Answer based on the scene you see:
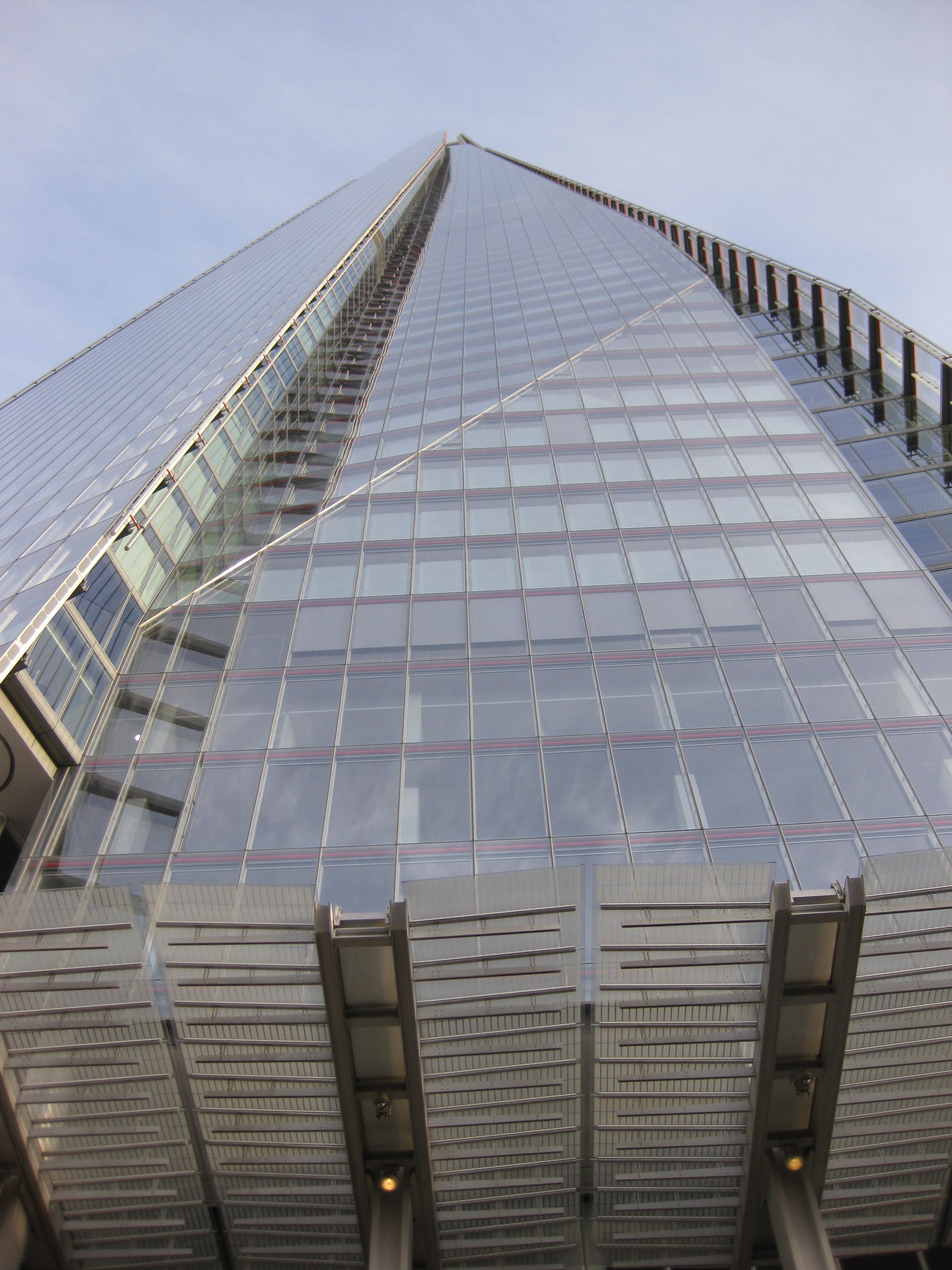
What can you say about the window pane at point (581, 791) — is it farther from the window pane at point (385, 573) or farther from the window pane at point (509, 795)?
the window pane at point (385, 573)

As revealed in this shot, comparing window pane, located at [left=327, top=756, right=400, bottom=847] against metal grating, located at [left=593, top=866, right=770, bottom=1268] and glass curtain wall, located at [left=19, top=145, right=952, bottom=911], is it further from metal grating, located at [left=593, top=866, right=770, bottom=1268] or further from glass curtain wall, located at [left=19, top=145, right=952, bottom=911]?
metal grating, located at [left=593, top=866, right=770, bottom=1268]

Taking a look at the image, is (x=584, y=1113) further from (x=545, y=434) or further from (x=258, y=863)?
(x=545, y=434)

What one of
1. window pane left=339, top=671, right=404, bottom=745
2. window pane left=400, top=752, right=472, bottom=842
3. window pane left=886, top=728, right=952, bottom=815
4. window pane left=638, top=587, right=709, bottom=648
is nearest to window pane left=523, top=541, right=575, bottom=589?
window pane left=638, top=587, right=709, bottom=648

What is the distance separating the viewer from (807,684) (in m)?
18.8

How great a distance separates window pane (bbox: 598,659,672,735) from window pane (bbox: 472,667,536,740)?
1.56 metres

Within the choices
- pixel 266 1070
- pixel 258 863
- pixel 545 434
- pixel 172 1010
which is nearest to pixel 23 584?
pixel 258 863

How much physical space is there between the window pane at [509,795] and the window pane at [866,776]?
5.47m

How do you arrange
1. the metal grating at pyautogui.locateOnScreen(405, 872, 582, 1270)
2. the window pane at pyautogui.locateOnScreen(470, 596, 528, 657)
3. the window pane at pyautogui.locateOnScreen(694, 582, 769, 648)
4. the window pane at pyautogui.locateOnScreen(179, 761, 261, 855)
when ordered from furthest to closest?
1. the window pane at pyautogui.locateOnScreen(470, 596, 528, 657)
2. the window pane at pyautogui.locateOnScreen(694, 582, 769, 648)
3. the window pane at pyautogui.locateOnScreen(179, 761, 261, 855)
4. the metal grating at pyautogui.locateOnScreen(405, 872, 582, 1270)

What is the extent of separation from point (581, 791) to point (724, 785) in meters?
2.62

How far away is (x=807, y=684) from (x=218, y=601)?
1429cm

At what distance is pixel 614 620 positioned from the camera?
21219 millimetres

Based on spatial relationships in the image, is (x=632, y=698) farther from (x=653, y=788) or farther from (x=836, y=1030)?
(x=836, y=1030)

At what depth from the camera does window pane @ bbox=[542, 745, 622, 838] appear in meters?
16.0

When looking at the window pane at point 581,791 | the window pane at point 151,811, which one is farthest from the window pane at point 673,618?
the window pane at point 151,811
